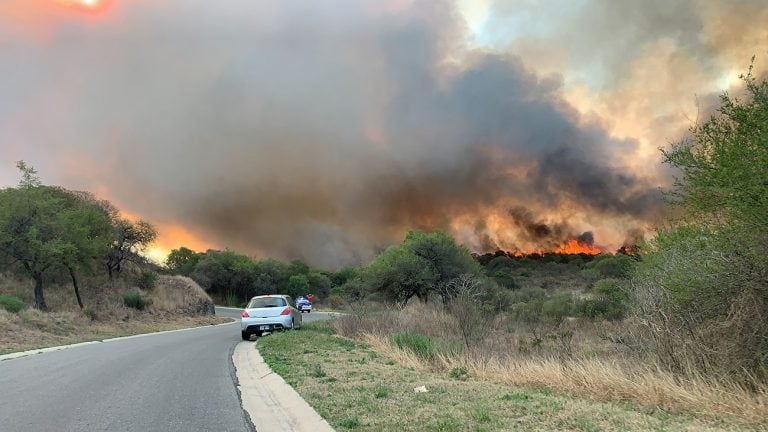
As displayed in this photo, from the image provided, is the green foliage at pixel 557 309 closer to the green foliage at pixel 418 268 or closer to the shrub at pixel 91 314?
the green foliage at pixel 418 268

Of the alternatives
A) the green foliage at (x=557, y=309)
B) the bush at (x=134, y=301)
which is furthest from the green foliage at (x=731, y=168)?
the bush at (x=134, y=301)

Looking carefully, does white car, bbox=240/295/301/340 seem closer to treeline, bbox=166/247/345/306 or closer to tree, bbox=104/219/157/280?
tree, bbox=104/219/157/280

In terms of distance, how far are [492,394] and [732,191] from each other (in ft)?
17.6

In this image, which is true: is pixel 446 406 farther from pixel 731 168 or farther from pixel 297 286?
pixel 297 286

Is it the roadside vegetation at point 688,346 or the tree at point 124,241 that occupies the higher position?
the tree at point 124,241

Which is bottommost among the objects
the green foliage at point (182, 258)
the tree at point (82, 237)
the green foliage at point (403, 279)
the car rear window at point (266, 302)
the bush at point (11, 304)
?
the car rear window at point (266, 302)

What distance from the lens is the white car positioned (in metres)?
22.9

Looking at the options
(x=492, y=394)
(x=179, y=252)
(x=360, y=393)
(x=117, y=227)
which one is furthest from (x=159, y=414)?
(x=179, y=252)

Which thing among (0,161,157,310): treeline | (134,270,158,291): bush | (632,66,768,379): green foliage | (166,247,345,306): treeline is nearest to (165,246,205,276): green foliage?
(166,247,345,306): treeline

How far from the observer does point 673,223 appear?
13.1 m

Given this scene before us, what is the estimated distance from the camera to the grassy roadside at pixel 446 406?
20.0 feet

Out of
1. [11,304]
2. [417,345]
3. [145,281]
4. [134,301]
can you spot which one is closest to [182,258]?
[145,281]

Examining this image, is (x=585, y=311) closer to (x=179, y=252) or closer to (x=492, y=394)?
(x=492, y=394)

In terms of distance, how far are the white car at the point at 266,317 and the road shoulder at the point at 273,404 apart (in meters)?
9.60
